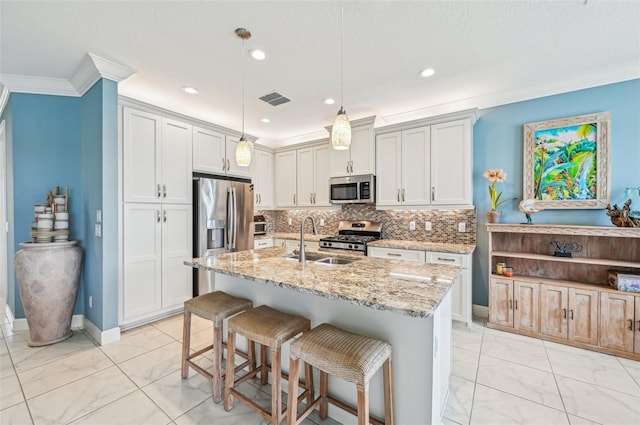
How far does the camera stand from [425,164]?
11.6 ft

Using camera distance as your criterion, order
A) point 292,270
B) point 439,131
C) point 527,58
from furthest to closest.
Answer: point 439,131, point 527,58, point 292,270

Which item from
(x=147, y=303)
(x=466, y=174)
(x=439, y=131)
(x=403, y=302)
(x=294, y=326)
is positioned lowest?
(x=147, y=303)

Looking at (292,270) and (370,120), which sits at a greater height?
(370,120)

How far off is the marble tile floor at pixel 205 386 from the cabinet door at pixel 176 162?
1650 mm

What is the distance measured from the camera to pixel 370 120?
387 centimetres

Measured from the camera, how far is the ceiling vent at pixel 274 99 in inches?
133

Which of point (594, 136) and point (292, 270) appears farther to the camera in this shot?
point (594, 136)

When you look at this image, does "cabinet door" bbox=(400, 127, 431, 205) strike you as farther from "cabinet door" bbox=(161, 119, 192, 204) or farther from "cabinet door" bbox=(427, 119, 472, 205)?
"cabinet door" bbox=(161, 119, 192, 204)

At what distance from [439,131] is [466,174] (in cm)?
64

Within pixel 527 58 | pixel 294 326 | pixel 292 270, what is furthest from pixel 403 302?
pixel 527 58

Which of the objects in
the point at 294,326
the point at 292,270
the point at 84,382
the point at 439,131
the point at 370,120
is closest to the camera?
the point at 294,326

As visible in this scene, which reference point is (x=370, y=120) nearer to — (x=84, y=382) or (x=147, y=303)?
(x=147, y=303)

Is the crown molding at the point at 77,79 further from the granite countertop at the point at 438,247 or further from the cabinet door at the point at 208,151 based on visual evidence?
the granite countertop at the point at 438,247

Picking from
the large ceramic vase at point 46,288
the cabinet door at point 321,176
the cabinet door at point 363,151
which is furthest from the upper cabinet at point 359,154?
the large ceramic vase at point 46,288
